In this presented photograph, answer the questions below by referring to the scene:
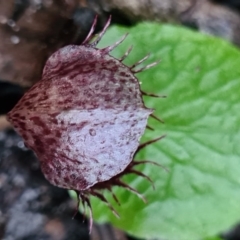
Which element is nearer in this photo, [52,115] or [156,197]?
[52,115]

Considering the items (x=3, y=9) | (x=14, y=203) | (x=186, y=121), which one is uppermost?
(x=3, y=9)

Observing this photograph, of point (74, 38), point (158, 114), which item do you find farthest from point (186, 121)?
point (74, 38)

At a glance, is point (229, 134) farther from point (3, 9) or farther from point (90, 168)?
point (3, 9)

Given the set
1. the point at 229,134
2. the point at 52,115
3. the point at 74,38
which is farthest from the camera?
the point at 74,38

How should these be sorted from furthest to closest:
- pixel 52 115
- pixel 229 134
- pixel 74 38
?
pixel 74 38 < pixel 229 134 < pixel 52 115

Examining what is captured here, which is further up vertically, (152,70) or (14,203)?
(152,70)

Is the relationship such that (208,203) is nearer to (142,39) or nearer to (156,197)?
A: (156,197)

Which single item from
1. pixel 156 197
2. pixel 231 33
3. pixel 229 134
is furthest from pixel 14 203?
pixel 231 33
